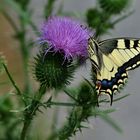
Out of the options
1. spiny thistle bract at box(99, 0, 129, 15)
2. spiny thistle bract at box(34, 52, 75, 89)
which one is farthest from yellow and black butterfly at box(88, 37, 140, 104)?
spiny thistle bract at box(99, 0, 129, 15)

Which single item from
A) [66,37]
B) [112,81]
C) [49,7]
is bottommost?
[112,81]

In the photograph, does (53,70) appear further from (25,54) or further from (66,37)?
(25,54)

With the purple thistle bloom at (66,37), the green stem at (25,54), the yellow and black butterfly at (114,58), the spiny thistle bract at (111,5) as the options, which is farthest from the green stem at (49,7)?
the yellow and black butterfly at (114,58)

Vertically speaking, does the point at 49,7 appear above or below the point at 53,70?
above

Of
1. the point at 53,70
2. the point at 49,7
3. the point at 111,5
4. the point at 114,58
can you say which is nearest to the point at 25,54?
the point at 49,7

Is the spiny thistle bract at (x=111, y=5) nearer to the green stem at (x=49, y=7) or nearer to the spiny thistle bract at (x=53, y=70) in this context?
the green stem at (x=49, y=7)

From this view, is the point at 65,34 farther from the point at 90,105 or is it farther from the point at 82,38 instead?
the point at 90,105
